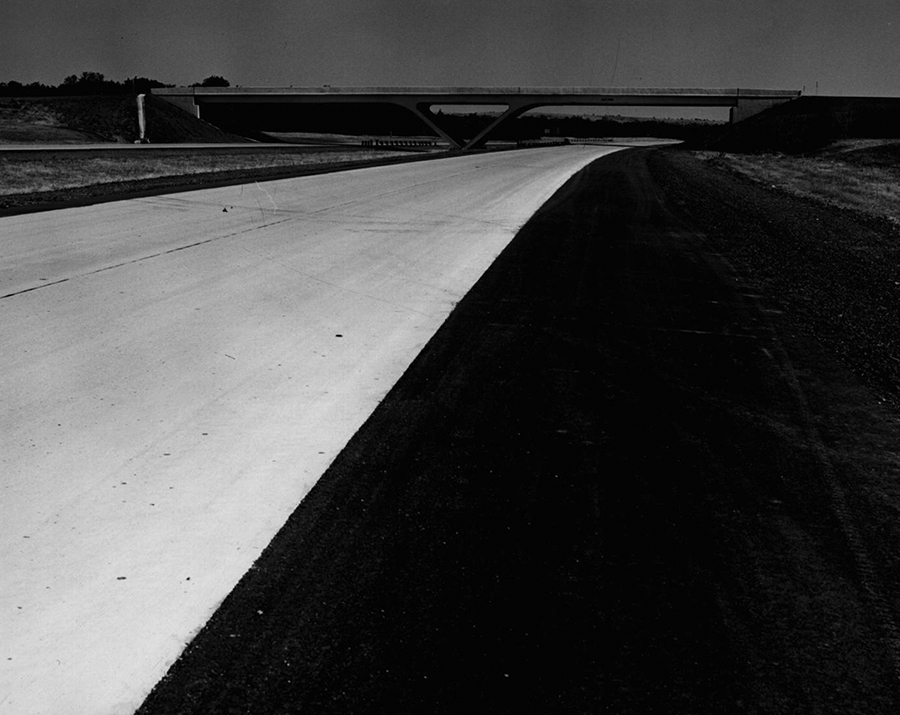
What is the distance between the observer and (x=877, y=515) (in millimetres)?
4387

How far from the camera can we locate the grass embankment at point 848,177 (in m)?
22.9

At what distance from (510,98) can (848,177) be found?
6612 cm

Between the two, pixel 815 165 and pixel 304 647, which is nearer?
pixel 304 647

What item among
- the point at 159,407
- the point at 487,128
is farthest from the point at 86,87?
the point at 159,407

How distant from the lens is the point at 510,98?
314 feet

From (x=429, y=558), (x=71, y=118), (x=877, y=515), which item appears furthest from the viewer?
(x=71, y=118)

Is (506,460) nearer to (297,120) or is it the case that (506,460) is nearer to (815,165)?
(815,165)

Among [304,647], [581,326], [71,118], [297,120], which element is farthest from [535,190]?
[297,120]

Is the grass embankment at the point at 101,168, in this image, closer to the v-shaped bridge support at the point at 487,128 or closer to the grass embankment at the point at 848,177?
the grass embankment at the point at 848,177

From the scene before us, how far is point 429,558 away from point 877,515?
2275 millimetres

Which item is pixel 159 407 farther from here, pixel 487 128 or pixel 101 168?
pixel 487 128

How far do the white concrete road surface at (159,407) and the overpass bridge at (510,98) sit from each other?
84.1m

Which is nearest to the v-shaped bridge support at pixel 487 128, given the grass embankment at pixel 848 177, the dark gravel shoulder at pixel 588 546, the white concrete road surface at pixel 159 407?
the grass embankment at pixel 848 177

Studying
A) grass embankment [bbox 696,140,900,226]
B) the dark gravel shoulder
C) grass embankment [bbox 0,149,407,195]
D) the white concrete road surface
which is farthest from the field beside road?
grass embankment [bbox 696,140,900,226]
